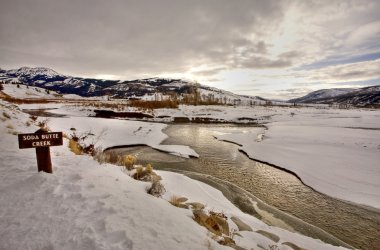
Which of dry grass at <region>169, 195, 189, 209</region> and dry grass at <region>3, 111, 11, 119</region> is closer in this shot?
dry grass at <region>169, 195, 189, 209</region>

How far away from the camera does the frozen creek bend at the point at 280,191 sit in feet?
25.9

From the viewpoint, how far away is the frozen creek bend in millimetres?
7884

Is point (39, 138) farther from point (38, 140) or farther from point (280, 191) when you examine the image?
point (280, 191)

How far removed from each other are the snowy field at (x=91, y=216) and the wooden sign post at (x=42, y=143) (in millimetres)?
310

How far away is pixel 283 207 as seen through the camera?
9.39 meters

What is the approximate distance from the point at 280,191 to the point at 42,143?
29.8ft

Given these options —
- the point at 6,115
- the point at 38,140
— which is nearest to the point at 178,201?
the point at 38,140

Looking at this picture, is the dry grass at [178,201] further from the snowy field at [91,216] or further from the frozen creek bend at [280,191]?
the frozen creek bend at [280,191]

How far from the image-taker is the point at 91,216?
15.7 feet

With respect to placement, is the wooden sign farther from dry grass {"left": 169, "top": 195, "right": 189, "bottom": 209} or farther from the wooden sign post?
dry grass {"left": 169, "top": 195, "right": 189, "bottom": 209}

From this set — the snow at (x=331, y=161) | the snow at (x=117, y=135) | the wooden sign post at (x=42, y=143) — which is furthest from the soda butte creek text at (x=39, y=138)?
the snow at (x=331, y=161)

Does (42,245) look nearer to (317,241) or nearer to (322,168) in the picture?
(317,241)

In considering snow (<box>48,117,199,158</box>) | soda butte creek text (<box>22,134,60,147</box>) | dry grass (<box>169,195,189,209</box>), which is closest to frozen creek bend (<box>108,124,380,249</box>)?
snow (<box>48,117,199,158</box>)

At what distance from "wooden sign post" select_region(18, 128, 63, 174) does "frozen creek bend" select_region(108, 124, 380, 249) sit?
20.6ft
